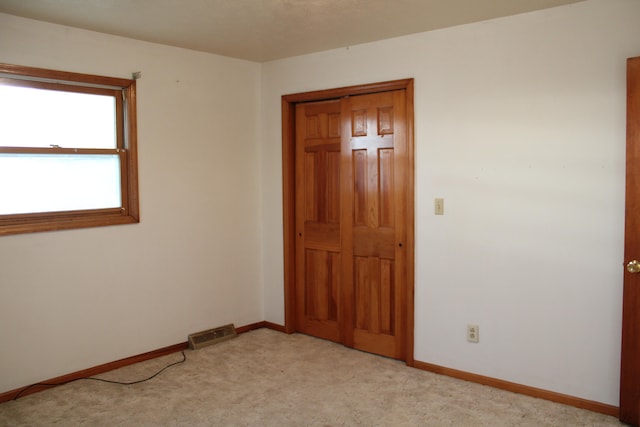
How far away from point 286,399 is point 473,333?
1.30m

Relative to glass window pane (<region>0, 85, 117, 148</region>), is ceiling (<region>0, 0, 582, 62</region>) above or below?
above

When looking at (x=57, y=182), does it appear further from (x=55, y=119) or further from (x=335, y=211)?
(x=335, y=211)

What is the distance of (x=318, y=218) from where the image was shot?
410 cm

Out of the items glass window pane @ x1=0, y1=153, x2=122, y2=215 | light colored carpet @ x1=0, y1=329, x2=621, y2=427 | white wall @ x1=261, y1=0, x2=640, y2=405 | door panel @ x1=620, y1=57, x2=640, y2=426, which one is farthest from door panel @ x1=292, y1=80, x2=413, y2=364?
glass window pane @ x1=0, y1=153, x2=122, y2=215

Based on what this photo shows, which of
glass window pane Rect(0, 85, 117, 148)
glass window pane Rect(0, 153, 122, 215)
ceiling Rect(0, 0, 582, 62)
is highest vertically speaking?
ceiling Rect(0, 0, 582, 62)

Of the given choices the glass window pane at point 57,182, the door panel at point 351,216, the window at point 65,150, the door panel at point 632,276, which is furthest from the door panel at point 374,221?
the glass window pane at point 57,182

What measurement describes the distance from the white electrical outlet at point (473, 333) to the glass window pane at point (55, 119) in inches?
110

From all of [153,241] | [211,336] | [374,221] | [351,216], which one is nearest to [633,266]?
[374,221]

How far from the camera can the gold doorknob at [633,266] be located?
8.43ft

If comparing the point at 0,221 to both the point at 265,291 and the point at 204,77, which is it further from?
the point at 265,291

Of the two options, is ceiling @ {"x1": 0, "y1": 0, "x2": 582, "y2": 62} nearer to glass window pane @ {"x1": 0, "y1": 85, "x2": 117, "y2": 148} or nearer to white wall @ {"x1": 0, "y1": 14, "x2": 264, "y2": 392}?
white wall @ {"x1": 0, "y1": 14, "x2": 264, "y2": 392}

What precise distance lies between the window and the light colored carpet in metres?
1.09

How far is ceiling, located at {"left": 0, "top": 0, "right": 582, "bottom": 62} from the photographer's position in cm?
276

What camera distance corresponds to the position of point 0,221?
2979 mm
